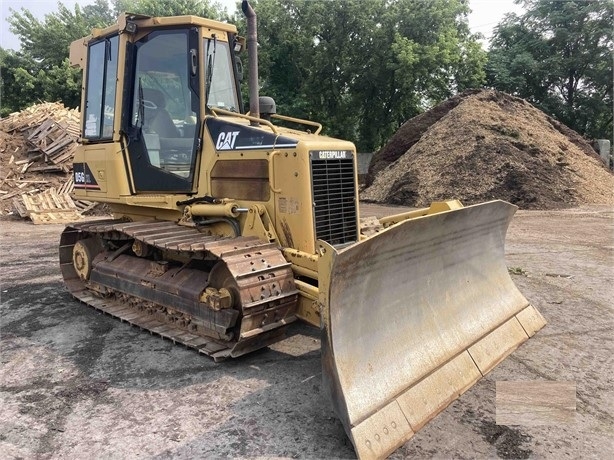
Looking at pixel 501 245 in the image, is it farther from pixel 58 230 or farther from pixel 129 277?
pixel 58 230

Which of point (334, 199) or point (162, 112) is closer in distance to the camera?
point (334, 199)

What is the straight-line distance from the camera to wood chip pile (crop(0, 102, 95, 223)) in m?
14.2

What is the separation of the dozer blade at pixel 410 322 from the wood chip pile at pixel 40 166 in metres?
12.2

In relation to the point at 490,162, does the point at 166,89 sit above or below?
above

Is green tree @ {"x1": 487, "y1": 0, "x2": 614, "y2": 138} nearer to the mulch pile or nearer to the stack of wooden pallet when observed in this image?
the mulch pile

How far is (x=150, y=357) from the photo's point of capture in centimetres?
434

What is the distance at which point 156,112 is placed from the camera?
545 centimetres

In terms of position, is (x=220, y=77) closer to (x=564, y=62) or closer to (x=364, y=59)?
(x=364, y=59)

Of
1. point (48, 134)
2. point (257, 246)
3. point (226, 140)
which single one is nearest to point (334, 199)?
point (257, 246)

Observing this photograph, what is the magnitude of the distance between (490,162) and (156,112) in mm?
11860

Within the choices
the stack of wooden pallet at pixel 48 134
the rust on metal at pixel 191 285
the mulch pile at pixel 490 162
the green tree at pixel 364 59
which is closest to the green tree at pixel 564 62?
the green tree at pixel 364 59

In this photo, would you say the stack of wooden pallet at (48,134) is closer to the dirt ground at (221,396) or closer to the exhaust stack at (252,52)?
the dirt ground at (221,396)

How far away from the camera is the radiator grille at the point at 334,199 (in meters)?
4.49

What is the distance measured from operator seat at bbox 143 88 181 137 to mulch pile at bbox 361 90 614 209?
33.9 ft
